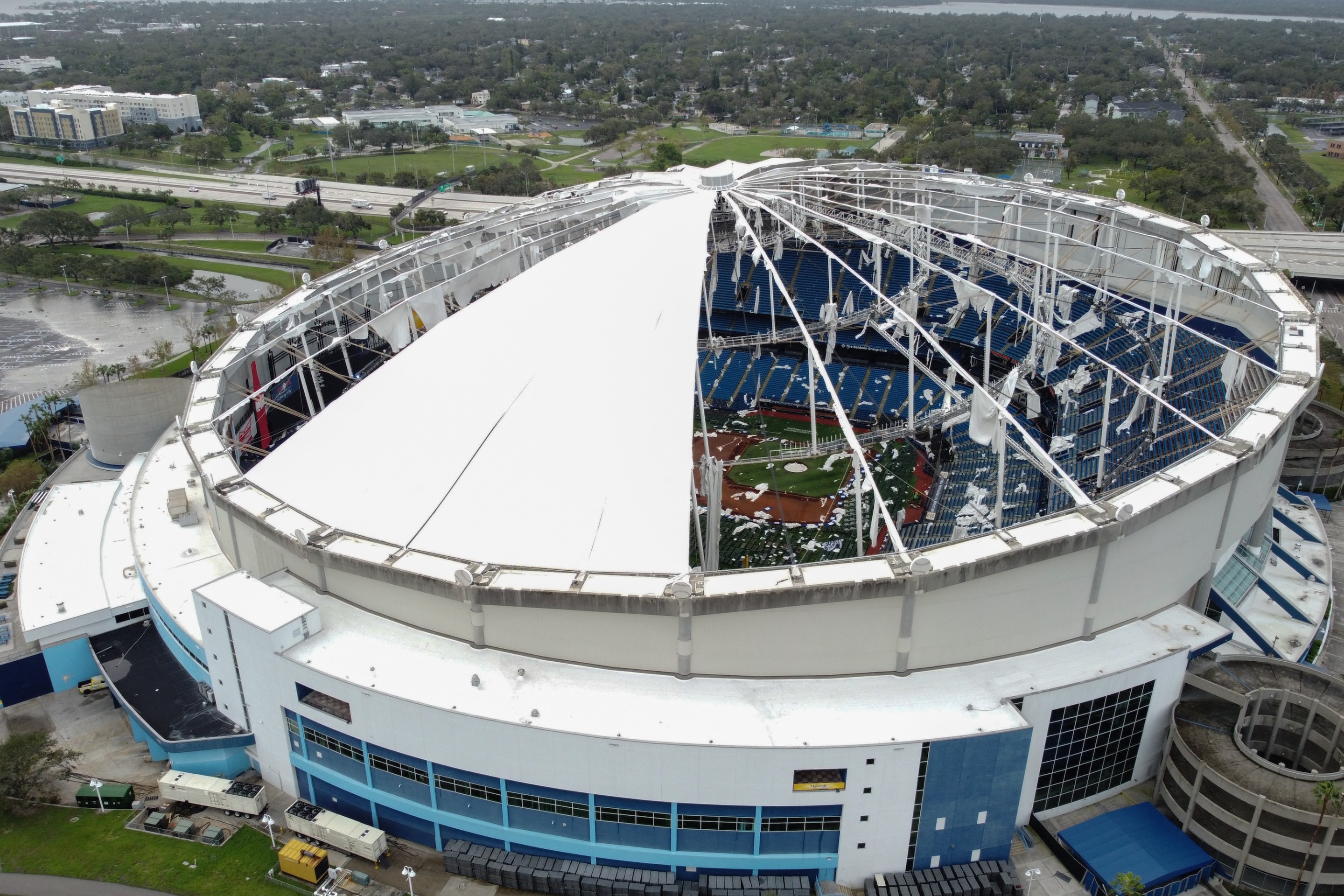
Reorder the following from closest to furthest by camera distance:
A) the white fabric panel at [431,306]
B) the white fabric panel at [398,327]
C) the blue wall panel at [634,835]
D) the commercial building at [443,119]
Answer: the blue wall panel at [634,835], the white fabric panel at [398,327], the white fabric panel at [431,306], the commercial building at [443,119]

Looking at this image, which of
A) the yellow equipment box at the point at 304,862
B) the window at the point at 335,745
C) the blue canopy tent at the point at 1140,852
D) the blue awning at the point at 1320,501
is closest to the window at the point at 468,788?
the window at the point at 335,745

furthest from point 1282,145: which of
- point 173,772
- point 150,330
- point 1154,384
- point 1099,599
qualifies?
point 173,772

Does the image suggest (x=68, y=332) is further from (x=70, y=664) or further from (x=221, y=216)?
(x=70, y=664)

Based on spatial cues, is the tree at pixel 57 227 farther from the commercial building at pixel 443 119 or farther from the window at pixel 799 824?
the window at pixel 799 824

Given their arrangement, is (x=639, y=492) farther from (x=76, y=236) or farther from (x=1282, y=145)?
(x=1282, y=145)

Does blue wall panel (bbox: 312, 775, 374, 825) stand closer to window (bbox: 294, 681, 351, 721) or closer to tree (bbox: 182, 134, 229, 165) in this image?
window (bbox: 294, 681, 351, 721)

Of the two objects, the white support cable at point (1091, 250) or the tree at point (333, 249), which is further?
the tree at point (333, 249)
